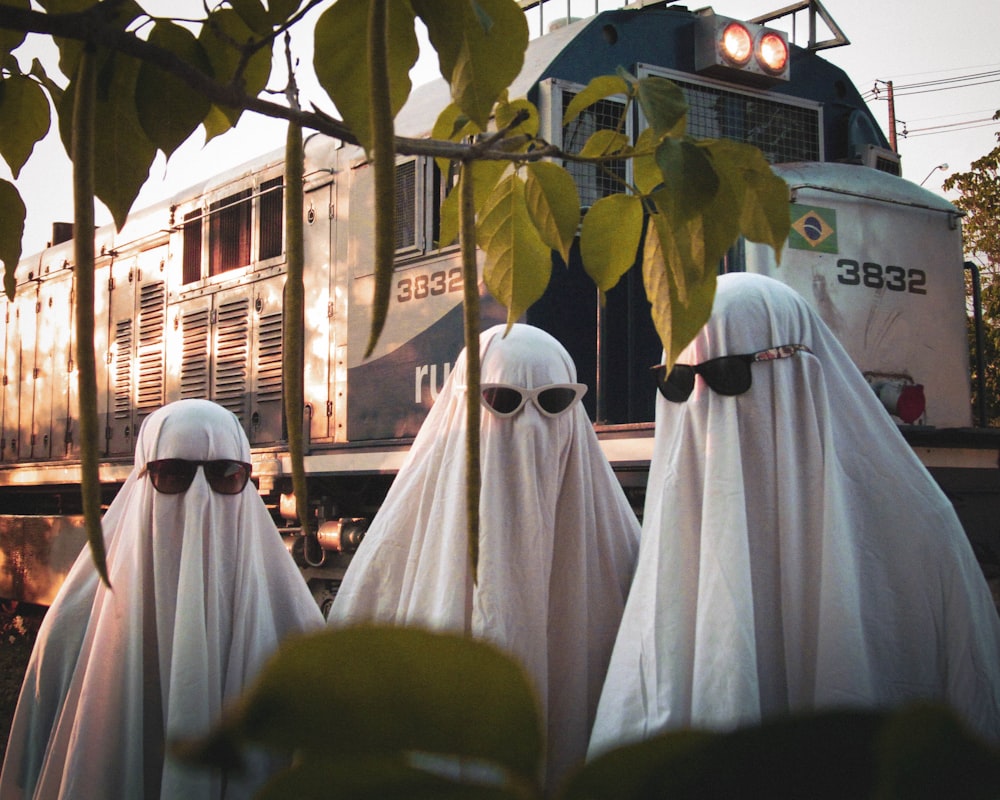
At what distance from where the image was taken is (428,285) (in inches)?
237

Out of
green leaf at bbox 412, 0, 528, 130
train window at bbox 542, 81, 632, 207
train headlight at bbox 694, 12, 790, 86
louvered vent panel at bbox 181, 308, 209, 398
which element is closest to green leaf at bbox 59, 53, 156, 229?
green leaf at bbox 412, 0, 528, 130

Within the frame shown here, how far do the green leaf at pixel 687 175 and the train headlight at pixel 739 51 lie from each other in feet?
17.1

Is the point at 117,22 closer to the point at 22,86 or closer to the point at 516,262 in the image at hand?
the point at 22,86

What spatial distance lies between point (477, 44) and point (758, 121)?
18.5ft

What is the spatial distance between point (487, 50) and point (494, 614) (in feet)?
→ 7.18

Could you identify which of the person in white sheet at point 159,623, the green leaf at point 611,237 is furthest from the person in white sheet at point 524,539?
the green leaf at point 611,237

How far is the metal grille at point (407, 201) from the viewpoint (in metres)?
6.01

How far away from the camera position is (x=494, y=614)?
292 centimetres

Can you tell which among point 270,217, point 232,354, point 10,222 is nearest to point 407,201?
point 270,217

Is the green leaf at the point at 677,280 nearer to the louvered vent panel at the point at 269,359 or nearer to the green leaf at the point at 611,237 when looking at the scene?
the green leaf at the point at 611,237

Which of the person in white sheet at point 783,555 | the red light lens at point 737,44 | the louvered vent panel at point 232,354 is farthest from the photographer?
the louvered vent panel at point 232,354

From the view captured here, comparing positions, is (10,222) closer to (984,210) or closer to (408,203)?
(408,203)

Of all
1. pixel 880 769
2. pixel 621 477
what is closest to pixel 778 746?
pixel 880 769

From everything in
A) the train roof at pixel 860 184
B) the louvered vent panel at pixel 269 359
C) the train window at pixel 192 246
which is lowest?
the louvered vent panel at pixel 269 359
